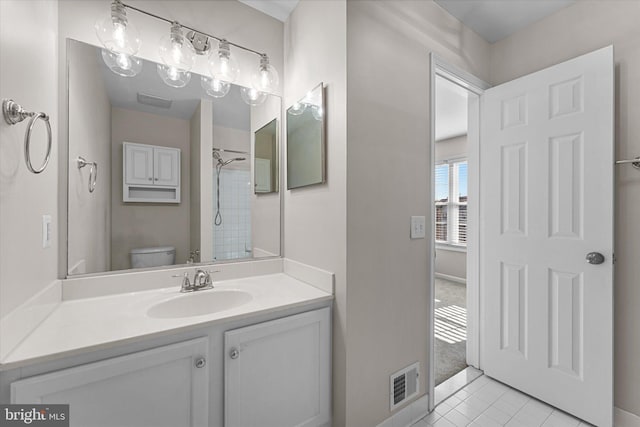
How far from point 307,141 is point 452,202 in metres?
4.02

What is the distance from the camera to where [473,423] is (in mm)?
1504

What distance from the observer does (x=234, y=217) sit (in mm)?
1686

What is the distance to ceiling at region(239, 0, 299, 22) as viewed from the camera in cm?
167

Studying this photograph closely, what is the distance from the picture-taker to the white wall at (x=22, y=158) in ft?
2.62

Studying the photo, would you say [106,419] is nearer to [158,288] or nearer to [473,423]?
[158,288]

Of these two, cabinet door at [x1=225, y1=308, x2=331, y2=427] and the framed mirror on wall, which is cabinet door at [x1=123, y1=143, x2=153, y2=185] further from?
cabinet door at [x1=225, y1=308, x2=331, y2=427]

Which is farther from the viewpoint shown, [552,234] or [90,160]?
[552,234]

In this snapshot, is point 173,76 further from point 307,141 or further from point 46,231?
point 46,231

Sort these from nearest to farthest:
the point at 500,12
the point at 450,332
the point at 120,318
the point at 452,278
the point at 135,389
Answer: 1. the point at 135,389
2. the point at 120,318
3. the point at 500,12
4. the point at 450,332
5. the point at 452,278

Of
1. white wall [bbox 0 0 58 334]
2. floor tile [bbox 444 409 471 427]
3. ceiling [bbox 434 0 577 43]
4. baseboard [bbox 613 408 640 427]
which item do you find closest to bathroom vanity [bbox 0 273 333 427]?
white wall [bbox 0 0 58 334]

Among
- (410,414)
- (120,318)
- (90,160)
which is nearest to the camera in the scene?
(120,318)

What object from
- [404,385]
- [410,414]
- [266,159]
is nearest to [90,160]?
[266,159]

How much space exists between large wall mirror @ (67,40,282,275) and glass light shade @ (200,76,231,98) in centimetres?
2

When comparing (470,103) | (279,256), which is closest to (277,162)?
(279,256)
